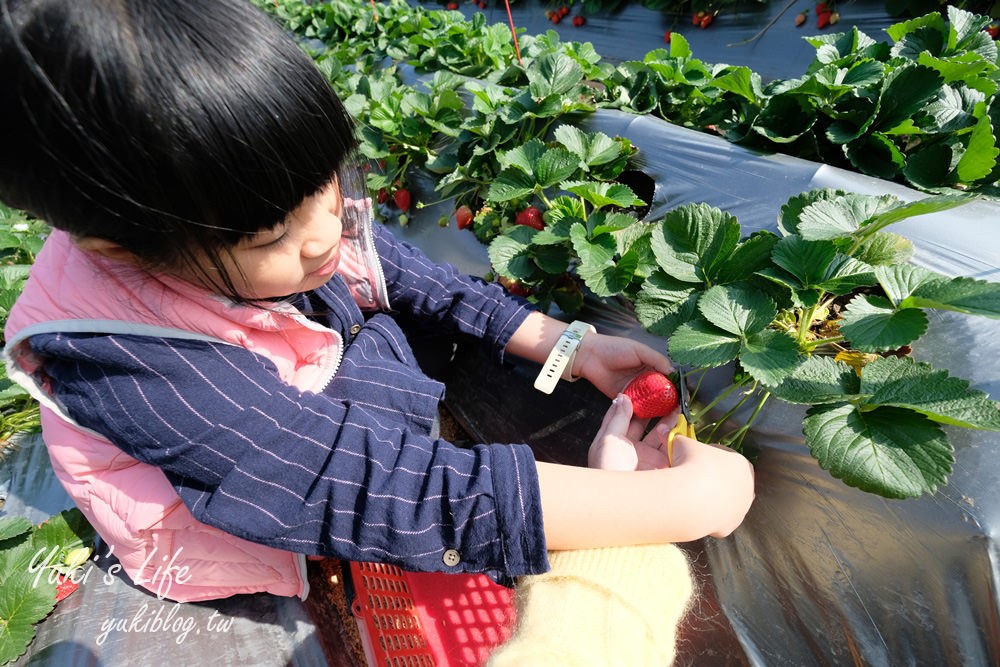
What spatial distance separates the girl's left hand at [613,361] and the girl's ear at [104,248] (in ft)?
2.20

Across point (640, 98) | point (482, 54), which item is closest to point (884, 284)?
point (640, 98)

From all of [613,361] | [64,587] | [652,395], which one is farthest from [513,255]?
[64,587]

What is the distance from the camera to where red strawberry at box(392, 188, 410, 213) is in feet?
5.17

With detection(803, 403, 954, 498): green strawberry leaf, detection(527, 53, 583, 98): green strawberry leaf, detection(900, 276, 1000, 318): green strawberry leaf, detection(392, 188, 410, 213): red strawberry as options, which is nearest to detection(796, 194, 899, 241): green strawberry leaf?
detection(900, 276, 1000, 318): green strawberry leaf

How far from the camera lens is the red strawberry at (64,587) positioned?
91cm

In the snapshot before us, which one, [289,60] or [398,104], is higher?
[289,60]

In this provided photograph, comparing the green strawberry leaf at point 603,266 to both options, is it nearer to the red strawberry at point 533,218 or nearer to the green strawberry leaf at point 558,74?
the red strawberry at point 533,218

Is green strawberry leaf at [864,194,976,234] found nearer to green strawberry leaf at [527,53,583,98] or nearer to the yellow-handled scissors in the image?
the yellow-handled scissors

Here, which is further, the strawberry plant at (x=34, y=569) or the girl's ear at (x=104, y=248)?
the strawberry plant at (x=34, y=569)

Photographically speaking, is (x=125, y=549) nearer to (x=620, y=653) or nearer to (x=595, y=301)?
(x=620, y=653)

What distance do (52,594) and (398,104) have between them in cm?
132

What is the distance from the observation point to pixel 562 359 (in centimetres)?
96

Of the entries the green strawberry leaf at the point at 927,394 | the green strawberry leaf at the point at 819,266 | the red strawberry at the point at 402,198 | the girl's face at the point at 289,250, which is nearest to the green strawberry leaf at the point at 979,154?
the green strawberry leaf at the point at 819,266

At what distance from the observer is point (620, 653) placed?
62cm
